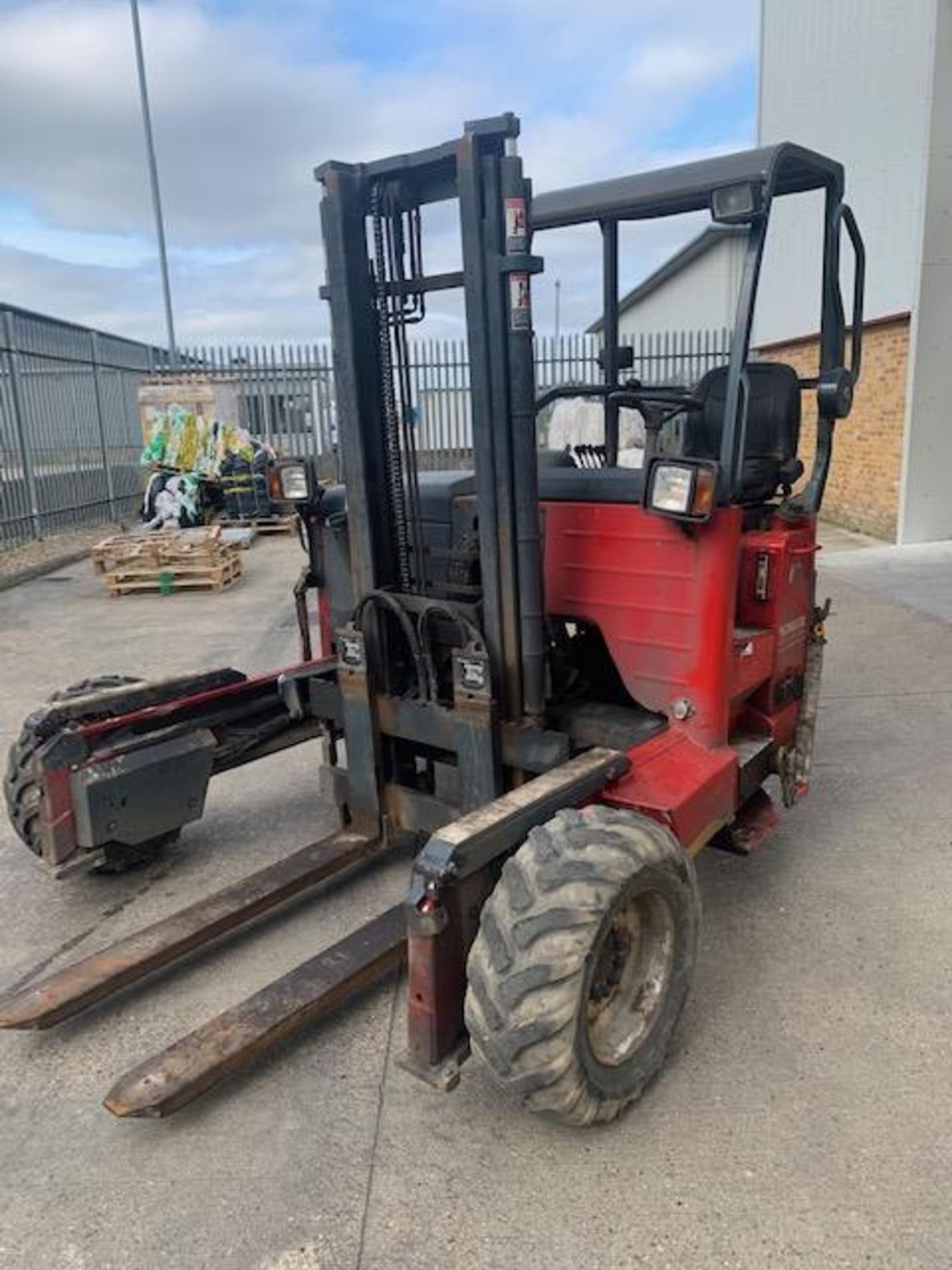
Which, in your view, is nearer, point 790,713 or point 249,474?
point 790,713

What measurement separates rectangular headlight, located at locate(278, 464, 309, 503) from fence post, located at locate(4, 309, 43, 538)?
1192 cm

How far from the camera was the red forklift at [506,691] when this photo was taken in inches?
99.3

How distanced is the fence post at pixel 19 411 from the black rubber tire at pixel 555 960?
13650 millimetres

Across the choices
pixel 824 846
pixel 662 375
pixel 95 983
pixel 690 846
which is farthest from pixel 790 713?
pixel 662 375

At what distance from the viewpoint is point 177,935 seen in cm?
329

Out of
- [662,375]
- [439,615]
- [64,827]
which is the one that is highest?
[662,375]

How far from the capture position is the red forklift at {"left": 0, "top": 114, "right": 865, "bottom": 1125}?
252 centimetres

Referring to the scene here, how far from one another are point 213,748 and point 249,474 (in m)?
12.2

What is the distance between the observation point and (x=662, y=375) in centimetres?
1933

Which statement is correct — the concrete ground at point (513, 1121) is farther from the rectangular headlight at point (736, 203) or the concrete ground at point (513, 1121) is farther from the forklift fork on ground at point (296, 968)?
the rectangular headlight at point (736, 203)

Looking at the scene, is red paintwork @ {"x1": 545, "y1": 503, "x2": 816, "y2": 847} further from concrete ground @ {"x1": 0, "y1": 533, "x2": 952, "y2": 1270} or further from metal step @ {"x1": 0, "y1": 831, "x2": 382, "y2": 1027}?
metal step @ {"x1": 0, "y1": 831, "x2": 382, "y2": 1027}

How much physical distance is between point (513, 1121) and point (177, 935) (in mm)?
1304

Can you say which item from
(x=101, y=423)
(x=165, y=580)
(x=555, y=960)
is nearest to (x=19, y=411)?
(x=101, y=423)

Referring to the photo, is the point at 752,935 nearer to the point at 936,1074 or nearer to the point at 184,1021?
the point at 936,1074
